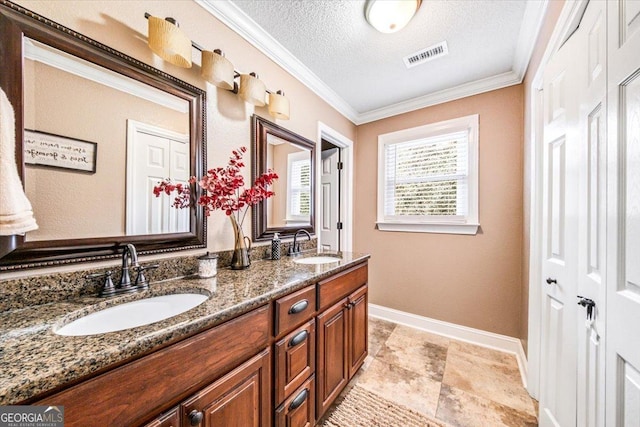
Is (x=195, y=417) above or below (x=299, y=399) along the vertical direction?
above

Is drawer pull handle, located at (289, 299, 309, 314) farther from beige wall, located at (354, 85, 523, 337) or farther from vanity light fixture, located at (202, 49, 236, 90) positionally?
beige wall, located at (354, 85, 523, 337)

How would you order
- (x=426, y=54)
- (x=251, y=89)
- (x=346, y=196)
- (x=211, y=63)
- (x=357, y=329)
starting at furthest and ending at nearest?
(x=346, y=196), (x=426, y=54), (x=357, y=329), (x=251, y=89), (x=211, y=63)

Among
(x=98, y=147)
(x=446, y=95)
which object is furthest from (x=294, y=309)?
(x=446, y=95)

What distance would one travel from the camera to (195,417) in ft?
2.27

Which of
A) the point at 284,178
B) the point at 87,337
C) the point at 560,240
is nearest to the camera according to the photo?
the point at 87,337

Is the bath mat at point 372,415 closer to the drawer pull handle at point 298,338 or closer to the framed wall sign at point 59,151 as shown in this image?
the drawer pull handle at point 298,338

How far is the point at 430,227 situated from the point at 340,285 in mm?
1465

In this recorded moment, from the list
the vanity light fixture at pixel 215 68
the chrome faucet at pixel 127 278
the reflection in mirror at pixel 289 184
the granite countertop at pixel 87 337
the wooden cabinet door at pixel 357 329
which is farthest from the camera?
the reflection in mirror at pixel 289 184

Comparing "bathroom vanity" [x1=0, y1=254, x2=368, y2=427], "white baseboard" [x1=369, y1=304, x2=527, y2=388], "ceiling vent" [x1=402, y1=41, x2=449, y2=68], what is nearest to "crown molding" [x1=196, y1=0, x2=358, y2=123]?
"ceiling vent" [x1=402, y1=41, x2=449, y2=68]

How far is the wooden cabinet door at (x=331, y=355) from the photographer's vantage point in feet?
4.21

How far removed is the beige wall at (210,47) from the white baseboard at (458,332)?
1976 mm

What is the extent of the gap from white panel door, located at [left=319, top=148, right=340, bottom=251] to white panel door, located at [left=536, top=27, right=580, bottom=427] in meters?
1.90

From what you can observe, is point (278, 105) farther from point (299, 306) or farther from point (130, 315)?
point (130, 315)

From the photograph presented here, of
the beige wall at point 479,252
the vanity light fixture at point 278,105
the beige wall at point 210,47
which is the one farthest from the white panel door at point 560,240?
the beige wall at point 210,47
